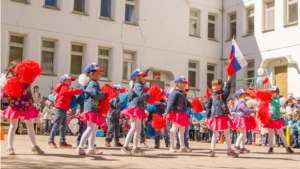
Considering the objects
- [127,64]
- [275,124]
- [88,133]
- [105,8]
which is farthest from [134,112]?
[105,8]

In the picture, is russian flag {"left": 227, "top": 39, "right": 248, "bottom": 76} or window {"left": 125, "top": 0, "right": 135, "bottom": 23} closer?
russian flag {"left": 227, "top": 39, "right": 248, "bottom": 76}

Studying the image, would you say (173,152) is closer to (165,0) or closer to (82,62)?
(82,62)

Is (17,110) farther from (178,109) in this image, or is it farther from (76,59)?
(76,59)

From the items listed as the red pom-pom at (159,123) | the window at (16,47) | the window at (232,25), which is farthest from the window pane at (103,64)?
the red pom-pom at (159,123)

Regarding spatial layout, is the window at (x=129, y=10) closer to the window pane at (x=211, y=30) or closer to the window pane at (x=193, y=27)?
the window pane at (x=193, y=27)

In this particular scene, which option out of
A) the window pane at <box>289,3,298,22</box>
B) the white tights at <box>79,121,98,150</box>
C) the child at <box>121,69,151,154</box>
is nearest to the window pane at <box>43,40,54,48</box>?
the child at <box>121,69,151,154</box>

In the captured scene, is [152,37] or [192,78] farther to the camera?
[192,78]

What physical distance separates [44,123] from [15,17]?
5.48 metres

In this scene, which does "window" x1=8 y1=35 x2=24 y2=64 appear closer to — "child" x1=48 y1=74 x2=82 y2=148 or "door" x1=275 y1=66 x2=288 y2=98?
"child" x1=48 y1=74 x2=82 y2=148

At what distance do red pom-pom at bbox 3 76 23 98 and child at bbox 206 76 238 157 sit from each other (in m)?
4.58

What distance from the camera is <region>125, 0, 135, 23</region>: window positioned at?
2320cm

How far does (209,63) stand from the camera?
26719 mm

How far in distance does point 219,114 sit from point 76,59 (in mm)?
13328

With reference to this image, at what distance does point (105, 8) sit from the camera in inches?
884
